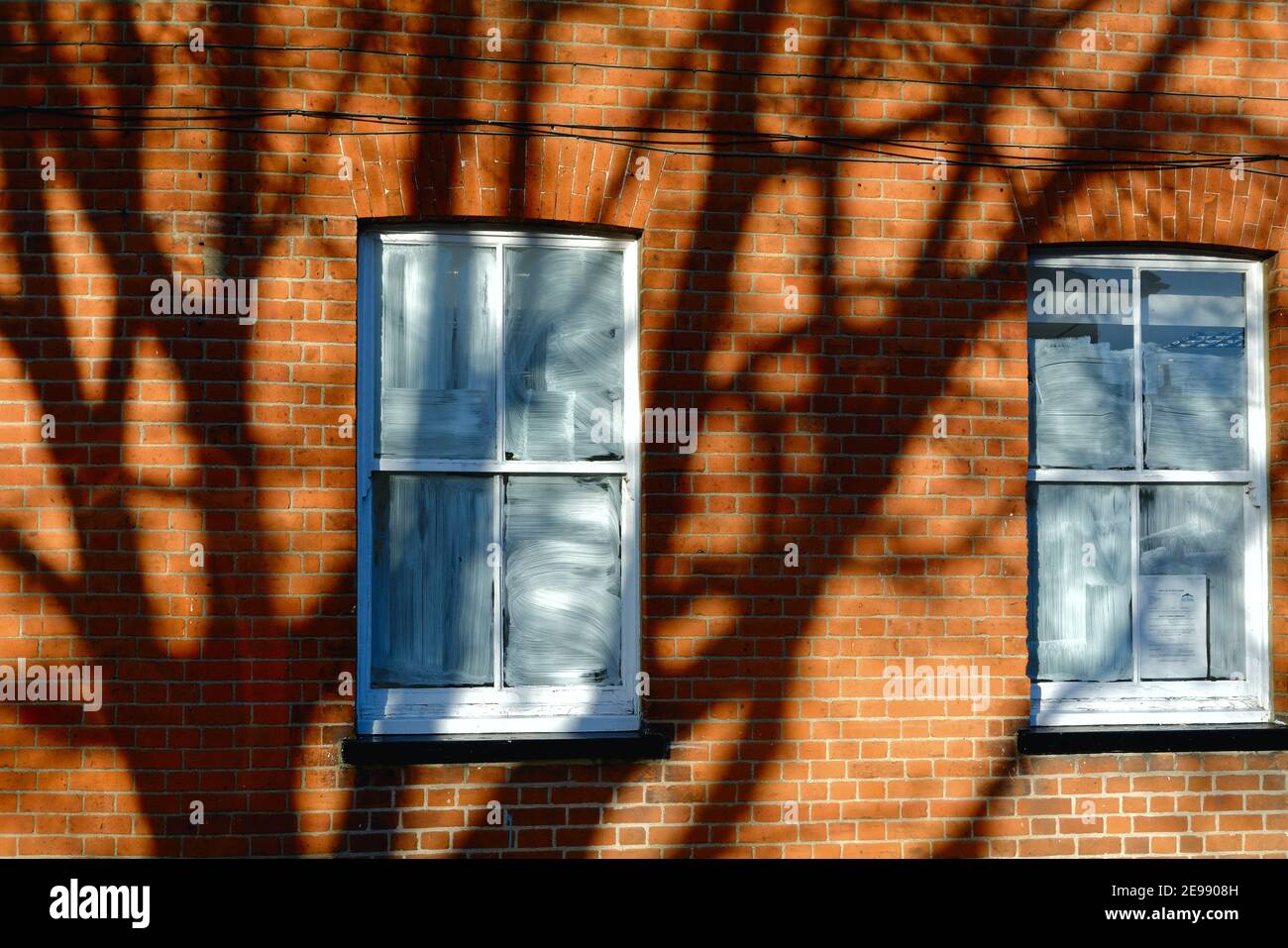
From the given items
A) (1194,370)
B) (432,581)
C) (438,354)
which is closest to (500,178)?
(438,354)

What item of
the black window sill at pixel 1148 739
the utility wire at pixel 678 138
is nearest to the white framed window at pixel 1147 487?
the black window sill at pixel 1148 739

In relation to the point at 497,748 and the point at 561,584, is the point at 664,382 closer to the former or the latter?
the point at 561,584

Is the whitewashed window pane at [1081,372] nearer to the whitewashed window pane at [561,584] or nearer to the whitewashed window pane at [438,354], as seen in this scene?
the whitewashed window pane at [561,584]

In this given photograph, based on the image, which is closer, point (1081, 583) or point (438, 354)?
point (438, 354)

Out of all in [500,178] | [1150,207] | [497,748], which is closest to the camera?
[497,748]

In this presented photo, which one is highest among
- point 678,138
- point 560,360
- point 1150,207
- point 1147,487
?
point 678,138

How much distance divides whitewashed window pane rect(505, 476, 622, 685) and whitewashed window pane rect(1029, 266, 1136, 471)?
1.94 m

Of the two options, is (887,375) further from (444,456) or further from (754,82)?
(444,456)

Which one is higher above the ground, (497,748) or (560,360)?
(560,360)

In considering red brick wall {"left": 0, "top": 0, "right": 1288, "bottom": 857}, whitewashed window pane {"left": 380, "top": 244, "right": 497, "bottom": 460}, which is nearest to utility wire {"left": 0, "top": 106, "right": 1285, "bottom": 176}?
red brick wall {"left": 0, "top": 0, "right": 1288, "bottom": 857}

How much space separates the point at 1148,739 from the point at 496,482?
2.91 meters

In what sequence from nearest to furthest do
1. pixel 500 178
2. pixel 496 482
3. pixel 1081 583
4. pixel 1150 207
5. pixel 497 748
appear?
pixel 497 748, pixel 500 178, pixel 496 482, pixel 1150 207, pixel 1081 583

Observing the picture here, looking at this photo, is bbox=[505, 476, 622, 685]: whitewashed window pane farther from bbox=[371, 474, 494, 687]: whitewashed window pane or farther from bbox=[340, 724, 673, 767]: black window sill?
bbox=[340, 724, 673, 767]: black window sill

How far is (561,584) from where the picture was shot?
4391 millimetres
